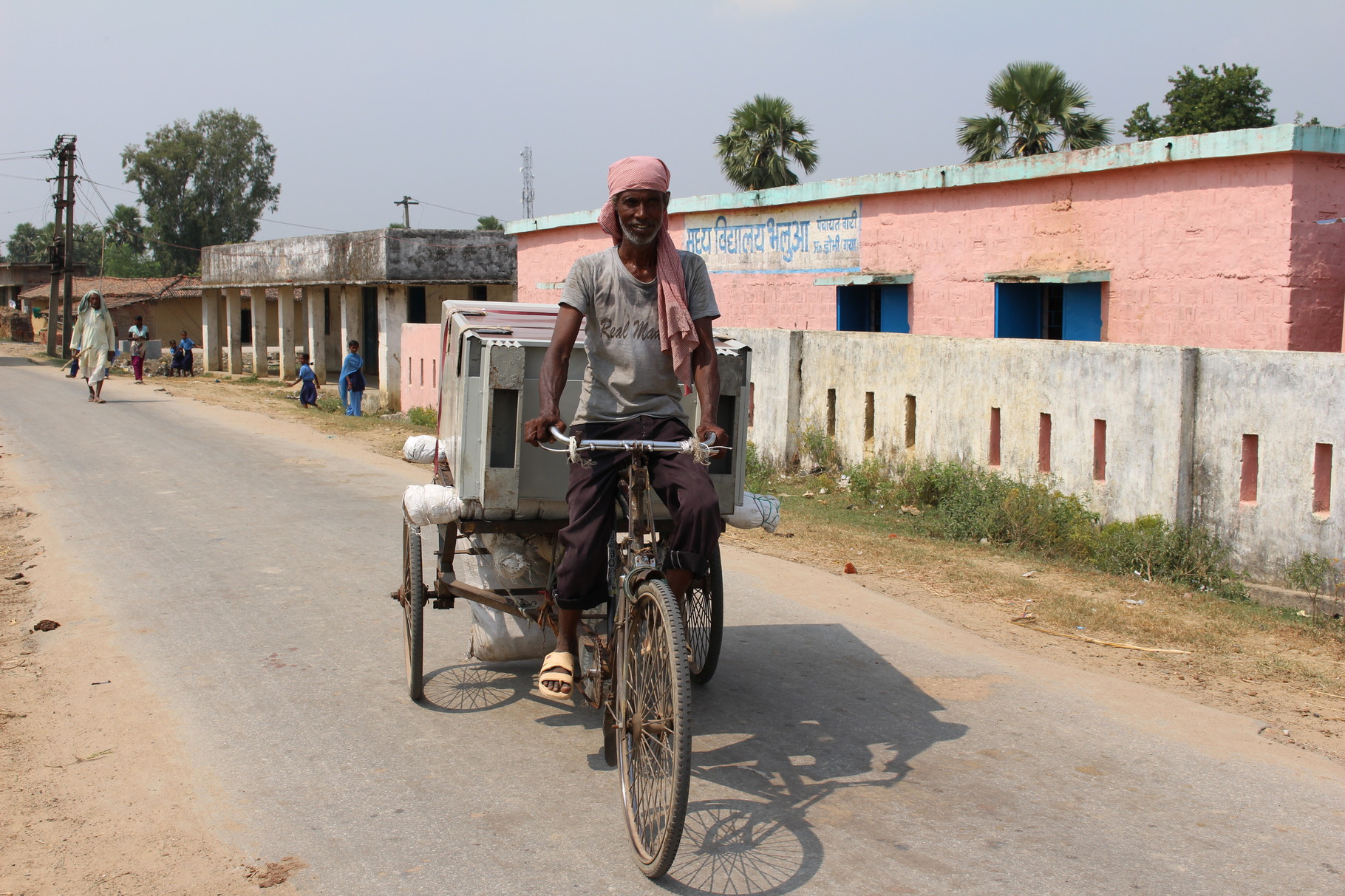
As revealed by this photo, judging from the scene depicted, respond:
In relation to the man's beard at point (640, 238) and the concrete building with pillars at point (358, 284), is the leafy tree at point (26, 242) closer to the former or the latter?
the concrete building with pillars at point (358, 284)

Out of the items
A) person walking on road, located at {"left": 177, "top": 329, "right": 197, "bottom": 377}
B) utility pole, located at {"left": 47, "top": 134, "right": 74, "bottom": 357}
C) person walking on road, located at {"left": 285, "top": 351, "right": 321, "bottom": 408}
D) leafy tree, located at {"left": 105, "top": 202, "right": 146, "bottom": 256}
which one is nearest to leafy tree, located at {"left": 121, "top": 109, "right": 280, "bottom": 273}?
leafy tree, located at {"left": 105, "top": 202, "right": 146, "bottom": 256}

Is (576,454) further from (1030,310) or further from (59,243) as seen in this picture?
(59,243)

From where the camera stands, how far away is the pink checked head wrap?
13.4 feet

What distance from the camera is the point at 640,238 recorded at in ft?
13.5

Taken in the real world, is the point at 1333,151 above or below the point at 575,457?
above

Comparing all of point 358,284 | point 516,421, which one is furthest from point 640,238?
point 358,284

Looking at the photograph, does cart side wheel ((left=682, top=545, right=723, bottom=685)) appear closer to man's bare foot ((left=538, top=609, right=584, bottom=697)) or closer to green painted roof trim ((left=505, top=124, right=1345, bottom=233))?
man's bare foot ((left=538, top=609, right=584, bottom=697))

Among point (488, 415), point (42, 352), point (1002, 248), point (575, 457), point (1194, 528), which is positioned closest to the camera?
point (575, 457)

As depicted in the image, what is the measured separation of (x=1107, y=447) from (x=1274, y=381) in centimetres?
144

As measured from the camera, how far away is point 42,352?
1795 inches

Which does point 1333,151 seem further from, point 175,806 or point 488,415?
point 175,806

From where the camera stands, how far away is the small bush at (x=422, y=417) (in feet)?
63.1

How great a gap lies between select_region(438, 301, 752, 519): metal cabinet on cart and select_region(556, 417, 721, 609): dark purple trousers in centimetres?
48

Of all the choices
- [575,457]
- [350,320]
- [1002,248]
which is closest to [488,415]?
[575,457]
